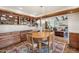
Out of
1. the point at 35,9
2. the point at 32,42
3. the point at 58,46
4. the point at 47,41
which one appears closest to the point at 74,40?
the point at 58,46

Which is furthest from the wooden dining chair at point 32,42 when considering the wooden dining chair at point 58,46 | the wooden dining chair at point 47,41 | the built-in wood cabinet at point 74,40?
the built-in wood cabinet at point 74,40

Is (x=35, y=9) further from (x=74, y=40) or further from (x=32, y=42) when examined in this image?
(x=74, y=40)

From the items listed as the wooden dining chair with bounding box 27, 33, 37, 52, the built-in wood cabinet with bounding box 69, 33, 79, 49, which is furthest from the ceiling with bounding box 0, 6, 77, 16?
the built-in wood cabinet with bounding box 69, 33, 79, 49

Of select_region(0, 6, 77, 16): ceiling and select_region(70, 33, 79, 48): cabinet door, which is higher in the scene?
select_region(0, 6, 77, 16): ceiling

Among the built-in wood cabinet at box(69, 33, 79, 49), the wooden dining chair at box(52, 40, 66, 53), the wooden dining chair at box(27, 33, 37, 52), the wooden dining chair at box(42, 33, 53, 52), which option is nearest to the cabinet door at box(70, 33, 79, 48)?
the built-in wood cabinet at box(69, 33, 79, 49)

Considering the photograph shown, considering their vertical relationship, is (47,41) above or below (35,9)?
below

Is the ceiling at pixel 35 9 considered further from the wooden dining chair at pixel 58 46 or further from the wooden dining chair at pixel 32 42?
the wooden dining chair at pixel 58 46

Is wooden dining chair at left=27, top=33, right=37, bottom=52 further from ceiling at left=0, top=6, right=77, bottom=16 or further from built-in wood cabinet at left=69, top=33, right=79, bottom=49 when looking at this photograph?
built-in wood cabinet at left=69, top=33, right=79, bottom=49

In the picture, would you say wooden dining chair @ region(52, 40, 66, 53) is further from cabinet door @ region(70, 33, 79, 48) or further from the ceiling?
the ceiling

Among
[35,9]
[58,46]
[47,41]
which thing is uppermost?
[35,9]

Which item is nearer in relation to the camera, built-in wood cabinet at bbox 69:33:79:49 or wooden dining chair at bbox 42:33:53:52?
built-in wood cabinet at bbox 69:33:79:49

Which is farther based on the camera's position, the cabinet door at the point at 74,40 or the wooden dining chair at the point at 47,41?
the wooden dining chair at the point at 47,41
